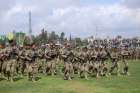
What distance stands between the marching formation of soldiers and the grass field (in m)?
0.71

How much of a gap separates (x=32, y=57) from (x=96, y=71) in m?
4.28

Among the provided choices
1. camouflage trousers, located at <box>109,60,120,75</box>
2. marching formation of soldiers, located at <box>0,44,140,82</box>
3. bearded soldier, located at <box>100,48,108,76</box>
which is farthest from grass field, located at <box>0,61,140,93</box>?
camouflage trousers, located at <box>109,60,120,75</box>

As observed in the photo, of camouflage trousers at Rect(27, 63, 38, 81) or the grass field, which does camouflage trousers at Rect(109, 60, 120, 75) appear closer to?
the grass field

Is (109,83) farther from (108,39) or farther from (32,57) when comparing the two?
(108,39)

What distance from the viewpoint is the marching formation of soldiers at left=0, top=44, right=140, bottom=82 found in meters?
26.9

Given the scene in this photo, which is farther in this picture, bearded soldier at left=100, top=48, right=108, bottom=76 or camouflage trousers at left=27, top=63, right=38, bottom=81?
bearded soldier at left=100, top=48, right=108, bottom=76

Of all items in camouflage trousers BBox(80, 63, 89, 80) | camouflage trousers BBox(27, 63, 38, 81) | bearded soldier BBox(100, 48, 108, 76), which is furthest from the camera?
bearded soldier BBox(100, 48, 108, 76)

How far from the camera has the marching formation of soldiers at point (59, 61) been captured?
2689 cm

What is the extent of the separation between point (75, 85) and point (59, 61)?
6.86 metres

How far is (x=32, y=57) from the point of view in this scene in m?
27.5

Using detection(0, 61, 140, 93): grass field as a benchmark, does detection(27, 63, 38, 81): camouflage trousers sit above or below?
above

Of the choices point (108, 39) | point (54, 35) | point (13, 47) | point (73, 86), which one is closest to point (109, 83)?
point (73, 86)

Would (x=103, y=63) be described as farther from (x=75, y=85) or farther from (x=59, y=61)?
(x=75, y=85)

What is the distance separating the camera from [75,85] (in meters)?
24.3
